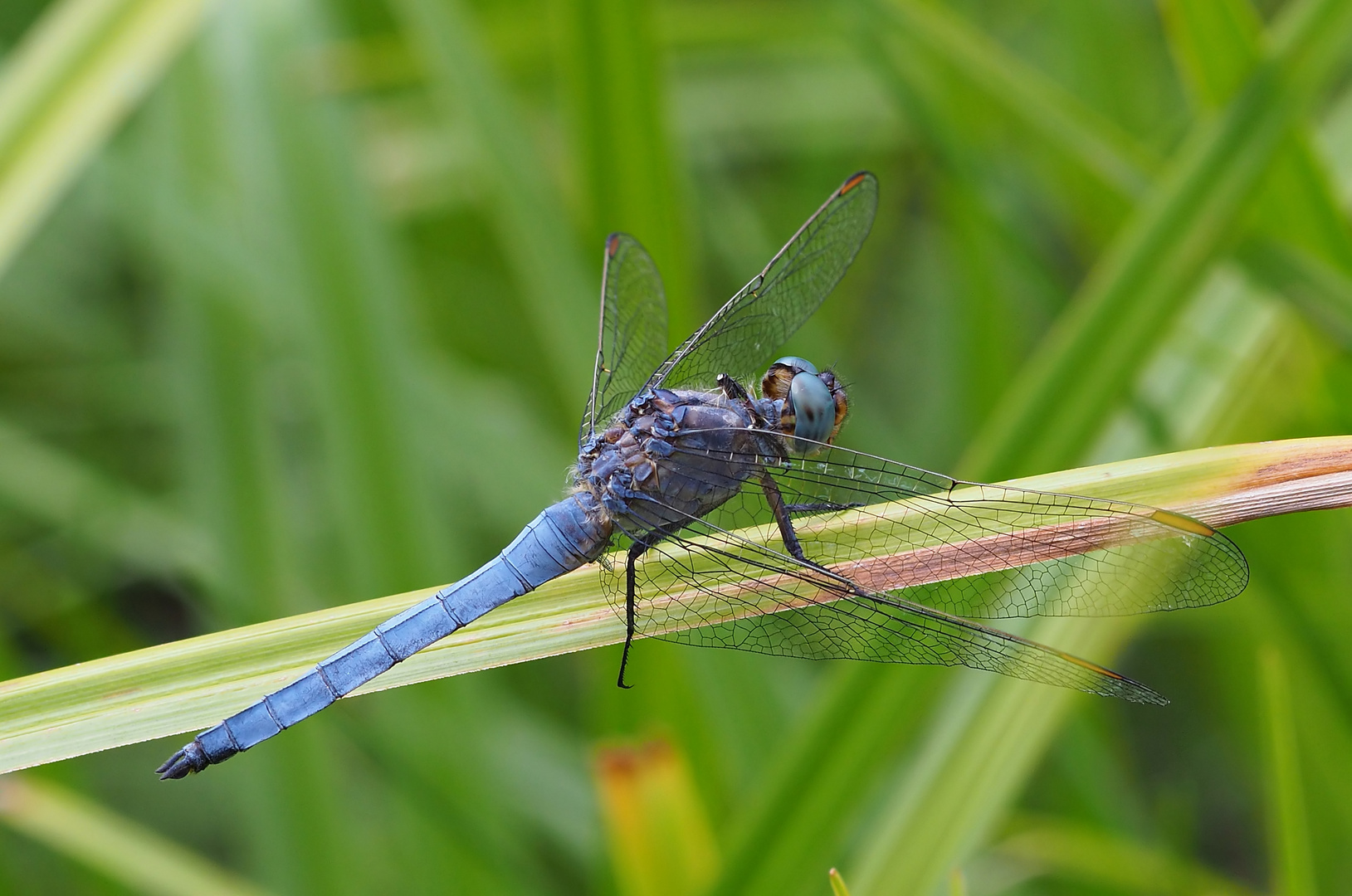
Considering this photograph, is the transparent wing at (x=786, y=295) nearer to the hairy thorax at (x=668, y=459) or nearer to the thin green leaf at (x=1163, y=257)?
the hairy thorax at (x=668, y=459)

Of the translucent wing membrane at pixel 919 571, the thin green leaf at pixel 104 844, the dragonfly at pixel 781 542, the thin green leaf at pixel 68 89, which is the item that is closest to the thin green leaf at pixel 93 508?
the thin green leaf at pixel 104 844

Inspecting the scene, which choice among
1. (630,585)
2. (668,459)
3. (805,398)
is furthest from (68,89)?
(805,398)

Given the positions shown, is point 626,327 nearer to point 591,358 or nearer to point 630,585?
point 591,358

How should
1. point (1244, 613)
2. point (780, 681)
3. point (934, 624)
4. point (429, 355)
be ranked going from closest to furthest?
1. point (934, 624)
2. point (1244, 613)
3. point (780, 681)
4. point (429, 355)

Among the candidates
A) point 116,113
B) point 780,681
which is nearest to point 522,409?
point 780,681

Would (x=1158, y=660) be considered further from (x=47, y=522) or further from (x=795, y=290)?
(x=47, y=522)

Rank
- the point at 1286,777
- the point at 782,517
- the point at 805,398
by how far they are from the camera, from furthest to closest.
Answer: the point at 805,398
the point at 782,517
the point at 1286,777
